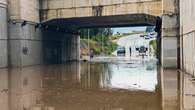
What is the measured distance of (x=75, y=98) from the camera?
1302 cm

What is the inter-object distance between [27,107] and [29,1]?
24.9 meters

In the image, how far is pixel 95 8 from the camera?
112 ft

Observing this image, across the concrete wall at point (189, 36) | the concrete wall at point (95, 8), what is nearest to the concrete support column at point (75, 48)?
the concrete wall at point (95, 8)

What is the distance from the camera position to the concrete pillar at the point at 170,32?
30.1 metres

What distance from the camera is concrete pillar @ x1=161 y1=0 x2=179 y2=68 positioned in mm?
30125

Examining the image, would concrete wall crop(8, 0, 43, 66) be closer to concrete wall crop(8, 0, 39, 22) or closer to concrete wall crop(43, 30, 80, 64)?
concrete wall crop(8, 0, 39, 22)

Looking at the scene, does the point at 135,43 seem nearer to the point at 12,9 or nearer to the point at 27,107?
the point at 12,9

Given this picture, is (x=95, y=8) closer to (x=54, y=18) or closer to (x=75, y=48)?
(x=54, y=18)

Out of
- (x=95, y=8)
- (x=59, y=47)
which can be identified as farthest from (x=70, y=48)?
(x=95, y=8)

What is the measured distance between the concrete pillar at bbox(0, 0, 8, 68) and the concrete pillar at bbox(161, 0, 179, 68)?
1292 centimetres

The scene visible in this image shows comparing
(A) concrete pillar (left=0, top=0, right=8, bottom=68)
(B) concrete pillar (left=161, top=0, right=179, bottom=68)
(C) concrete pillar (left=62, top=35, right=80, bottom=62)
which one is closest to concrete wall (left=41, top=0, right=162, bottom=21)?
(B) concrete pillar (left=161, top=0, right=179, bottom=68)

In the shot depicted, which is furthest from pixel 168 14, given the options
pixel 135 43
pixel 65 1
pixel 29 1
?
pixel 135 43

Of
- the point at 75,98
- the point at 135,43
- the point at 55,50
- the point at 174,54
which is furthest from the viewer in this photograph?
the point at 135,43

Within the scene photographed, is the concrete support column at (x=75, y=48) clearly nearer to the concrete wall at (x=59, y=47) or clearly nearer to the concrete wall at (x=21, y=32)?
the concrete wall at (x=59, y=47)
